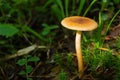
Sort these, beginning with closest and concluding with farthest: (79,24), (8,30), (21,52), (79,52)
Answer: (79,24) → (79,52) → (8,30) → (21,52)

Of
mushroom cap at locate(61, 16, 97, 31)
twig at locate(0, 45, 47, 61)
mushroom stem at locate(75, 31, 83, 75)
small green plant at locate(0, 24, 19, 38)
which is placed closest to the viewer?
mushroom cap at locate(61, 16, 97, 31)

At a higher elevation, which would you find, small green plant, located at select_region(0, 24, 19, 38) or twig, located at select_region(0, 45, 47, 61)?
small green plant, located at select_region(0, 24, 19, 38)

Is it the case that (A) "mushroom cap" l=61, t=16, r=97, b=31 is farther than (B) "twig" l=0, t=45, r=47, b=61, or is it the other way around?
(B) "twig" l=0, t=45, r=47, b=61

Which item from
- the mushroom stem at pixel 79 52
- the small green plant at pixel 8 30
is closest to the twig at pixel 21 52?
→ the small green plant at pixel 8 30

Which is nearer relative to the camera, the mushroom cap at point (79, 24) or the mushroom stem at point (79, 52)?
the mushroom cap at point (79, 24)

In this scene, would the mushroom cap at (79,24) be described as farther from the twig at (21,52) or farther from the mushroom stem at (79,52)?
the twig at (21,52)

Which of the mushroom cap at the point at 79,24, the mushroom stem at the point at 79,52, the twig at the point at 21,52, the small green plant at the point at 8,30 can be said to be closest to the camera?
the mushroom cap at the point at 79,24

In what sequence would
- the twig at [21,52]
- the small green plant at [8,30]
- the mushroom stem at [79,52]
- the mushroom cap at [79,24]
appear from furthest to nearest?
the twig at [21,52], the small green plant at [8,30], the mushroom stem at [79,52], the mushroom cap at [79,24]

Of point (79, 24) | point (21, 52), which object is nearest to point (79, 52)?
point (79, 24)

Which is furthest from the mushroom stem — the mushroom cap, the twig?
the twig

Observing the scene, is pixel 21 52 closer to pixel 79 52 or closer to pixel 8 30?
pixel 8 30

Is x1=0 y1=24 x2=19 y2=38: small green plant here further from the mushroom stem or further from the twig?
the mushroom stem
